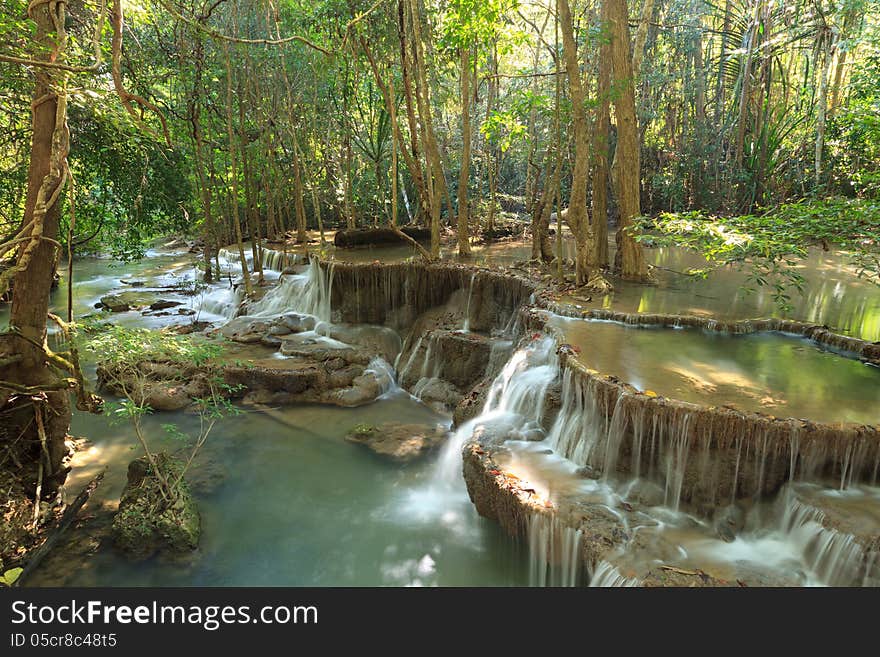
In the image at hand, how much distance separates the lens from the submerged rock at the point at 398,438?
8195mm

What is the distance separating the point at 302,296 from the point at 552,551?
31.9 feet

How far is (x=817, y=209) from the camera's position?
617 centimetres

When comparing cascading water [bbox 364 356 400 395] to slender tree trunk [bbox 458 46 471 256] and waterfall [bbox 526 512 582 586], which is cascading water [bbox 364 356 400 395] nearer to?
slender tree trunk [bbox 458 46 471 256]

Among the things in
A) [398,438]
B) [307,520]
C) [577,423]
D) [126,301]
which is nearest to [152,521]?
[307,520]

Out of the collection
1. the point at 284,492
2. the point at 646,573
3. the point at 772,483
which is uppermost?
the point at 772,483

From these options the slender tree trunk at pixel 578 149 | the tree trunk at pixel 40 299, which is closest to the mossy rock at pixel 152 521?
the tree trunk at pixel 40 299

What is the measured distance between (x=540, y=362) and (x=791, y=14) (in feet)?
46.3

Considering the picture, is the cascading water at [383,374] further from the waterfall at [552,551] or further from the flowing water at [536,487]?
the waterfall at [552,551]

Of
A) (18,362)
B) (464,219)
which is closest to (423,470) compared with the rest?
(18,362)

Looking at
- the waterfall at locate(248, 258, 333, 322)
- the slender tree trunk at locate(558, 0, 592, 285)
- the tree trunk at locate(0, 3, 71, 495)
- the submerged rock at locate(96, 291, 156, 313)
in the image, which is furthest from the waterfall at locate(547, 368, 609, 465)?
the submerged rock at locate(96, 291, 156, 313)

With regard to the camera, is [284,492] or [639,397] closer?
[639,397]

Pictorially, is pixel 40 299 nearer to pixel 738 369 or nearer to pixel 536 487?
pixel 536 487

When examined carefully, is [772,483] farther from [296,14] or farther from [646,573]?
[296,14]
